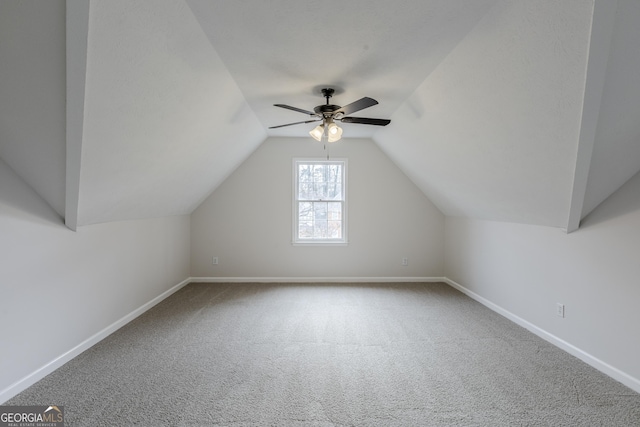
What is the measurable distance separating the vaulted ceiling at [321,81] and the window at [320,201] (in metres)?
2.01

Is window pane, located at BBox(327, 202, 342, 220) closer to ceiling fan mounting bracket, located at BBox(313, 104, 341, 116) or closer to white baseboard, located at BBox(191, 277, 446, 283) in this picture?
white baseboard, located at BBox(191, 277, 446, 283)

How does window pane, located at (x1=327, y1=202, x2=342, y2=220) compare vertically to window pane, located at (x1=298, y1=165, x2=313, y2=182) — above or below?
below

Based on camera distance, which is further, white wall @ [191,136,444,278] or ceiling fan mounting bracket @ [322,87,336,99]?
white wall @ [191,136,444,278]

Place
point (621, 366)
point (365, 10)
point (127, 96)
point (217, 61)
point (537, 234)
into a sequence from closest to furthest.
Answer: point (365, 10) → point (127, 96) → point (621, 366) → point (217, 61) → point (537, 234)

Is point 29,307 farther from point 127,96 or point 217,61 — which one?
point 217,61

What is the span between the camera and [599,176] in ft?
6.85

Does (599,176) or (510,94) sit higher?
(510,94)

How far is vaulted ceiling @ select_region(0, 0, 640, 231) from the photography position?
1506 mm

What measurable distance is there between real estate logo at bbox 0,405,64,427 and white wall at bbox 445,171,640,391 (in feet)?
12.4

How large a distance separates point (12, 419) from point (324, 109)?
10.1 feet

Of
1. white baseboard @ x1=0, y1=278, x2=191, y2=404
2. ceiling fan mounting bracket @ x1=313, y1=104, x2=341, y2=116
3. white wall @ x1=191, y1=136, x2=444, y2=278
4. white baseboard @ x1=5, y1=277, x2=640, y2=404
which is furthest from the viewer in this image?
white wall @ x1=191, y1=136, x2=444, y2=278

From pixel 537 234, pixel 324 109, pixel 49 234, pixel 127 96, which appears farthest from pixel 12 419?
pixel 537 234

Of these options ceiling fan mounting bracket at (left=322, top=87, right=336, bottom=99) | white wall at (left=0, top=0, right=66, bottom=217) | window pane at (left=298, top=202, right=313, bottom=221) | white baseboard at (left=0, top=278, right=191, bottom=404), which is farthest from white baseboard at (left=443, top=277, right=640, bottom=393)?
white baseboard at (left=0, top=278, right=191, bottom=404)

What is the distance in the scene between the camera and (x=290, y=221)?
4.99 meters
